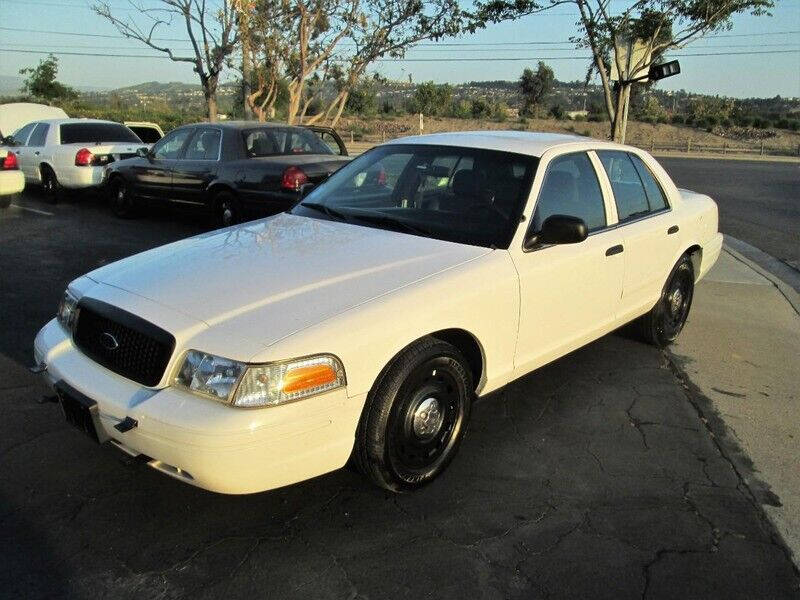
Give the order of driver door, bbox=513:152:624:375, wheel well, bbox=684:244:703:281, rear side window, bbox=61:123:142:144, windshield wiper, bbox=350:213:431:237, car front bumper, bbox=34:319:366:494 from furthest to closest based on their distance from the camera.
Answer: rear side window, bbox=61:123:142:144, wheel well, bbox=684:244:703:281, windshield wiper, bbox=350:213:431:237, driver door, bbox=513:152:624:375, car front bumper, bbox=34:319:366:494

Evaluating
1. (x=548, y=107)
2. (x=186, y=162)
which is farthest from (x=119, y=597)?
(x=548, y=107)

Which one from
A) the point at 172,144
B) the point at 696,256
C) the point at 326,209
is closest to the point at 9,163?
the point at 172,144

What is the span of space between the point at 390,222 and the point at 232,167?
5448 millimetres

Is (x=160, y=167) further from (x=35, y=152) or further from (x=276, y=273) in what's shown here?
(x=276, y=273)

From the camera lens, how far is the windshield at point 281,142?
896cm

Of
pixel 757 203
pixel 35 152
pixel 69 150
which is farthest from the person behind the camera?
pixel 757 203

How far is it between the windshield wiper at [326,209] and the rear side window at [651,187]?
2.24 m

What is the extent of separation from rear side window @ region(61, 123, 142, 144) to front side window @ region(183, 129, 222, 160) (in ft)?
11.5

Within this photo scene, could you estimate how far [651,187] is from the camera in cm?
515

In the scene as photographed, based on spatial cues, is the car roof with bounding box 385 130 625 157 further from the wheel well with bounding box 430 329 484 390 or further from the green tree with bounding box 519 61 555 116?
the green tree with bounding box 519 61 555 116

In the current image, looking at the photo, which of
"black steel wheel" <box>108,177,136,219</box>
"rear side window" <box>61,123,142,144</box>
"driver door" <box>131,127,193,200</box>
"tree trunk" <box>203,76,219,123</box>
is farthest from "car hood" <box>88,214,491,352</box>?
"tree trunk" <box>203,76,219,123</box>

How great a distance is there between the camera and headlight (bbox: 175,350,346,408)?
8.59 feet

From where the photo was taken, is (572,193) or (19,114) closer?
(572,193)

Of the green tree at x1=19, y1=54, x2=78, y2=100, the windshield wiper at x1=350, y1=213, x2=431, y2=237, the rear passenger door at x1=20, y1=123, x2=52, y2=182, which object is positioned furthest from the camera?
the green tree at x1=19, y1=54, x2=78, y2=100
